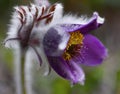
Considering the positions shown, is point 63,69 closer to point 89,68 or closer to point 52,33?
point 52,33

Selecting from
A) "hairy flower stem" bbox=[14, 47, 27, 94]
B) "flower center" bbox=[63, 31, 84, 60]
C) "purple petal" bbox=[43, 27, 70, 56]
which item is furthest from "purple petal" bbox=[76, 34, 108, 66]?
"hairy flower stem" bbox=[14, 47, 27, 94]

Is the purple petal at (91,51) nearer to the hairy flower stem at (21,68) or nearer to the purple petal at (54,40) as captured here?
the purple petal at (54,40)

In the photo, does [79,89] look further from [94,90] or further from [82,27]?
[82,27]

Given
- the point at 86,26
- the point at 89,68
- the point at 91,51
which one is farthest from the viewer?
the point at 89,68

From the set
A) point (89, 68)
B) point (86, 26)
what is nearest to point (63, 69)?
point (86, 26)

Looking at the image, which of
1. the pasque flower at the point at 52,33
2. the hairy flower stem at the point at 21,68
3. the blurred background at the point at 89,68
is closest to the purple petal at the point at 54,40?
the pasque flower at the point at 52,33

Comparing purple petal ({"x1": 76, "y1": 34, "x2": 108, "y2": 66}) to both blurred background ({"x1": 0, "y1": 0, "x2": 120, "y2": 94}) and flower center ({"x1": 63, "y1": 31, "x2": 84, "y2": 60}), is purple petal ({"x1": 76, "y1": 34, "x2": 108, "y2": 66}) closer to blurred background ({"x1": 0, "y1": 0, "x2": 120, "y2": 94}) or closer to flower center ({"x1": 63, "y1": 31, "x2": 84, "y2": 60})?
flower center ({"x1": 63, "y1": 31, "x2": 84, "y2": 60})

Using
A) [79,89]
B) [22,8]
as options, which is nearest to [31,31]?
[22,8]
